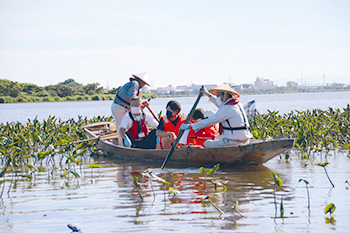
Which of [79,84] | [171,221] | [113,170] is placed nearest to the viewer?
[171,221]

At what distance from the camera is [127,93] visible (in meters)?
12.4

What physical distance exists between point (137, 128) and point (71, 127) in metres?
5.21

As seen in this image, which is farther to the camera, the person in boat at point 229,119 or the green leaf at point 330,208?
the person in boat at point 229,119

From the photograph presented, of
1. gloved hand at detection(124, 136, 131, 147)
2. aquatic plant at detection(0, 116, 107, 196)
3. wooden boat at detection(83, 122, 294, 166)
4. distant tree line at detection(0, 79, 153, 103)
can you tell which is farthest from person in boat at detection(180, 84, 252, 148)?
distant tree line at detection(0, 79, 153, 103)

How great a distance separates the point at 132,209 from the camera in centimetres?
717

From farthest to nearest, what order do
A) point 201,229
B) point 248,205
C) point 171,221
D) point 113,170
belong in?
point 113,170
point 248,205
point 171,221
point 201,229

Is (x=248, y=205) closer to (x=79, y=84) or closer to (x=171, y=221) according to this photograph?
(x=171, y=221)

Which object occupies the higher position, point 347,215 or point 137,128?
point 137,128

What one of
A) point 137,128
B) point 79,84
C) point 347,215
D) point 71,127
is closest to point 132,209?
point 347,215

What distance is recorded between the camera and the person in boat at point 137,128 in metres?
11.4

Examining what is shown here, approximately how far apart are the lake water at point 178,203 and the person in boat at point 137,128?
4.55 feet

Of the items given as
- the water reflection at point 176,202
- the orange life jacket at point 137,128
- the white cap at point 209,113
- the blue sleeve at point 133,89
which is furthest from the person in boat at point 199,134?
the blue sleeve at point 133,89

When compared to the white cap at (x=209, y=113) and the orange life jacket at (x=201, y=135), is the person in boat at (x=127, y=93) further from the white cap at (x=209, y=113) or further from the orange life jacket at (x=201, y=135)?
the white cap at (x=209, y=113)

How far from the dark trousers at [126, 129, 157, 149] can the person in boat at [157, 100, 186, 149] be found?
0.69 metres
